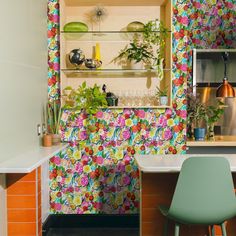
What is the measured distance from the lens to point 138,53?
4383 mm

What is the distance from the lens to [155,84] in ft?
15.3

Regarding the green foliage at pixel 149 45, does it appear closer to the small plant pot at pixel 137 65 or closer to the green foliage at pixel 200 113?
the small plant pot at pixel 137 65

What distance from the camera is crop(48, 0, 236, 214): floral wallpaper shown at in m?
4.37

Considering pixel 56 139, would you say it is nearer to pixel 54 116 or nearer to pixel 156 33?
pixel 54 116

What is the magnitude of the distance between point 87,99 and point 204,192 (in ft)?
6.58

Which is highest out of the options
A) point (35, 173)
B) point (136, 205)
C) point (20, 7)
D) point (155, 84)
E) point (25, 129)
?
point (20, 7)

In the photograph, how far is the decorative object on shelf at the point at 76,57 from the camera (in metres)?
4.35

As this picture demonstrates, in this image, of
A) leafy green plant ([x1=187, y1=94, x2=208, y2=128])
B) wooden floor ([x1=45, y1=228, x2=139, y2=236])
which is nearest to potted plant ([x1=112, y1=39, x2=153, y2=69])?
leafy green plant ([x1=187, y1=94, x2=208, y2=128])

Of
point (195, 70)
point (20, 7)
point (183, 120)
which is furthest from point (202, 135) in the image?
point (20, 7)

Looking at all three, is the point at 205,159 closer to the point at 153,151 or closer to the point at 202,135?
the point at 153,151

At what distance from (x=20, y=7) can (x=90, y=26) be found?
152 centimetres

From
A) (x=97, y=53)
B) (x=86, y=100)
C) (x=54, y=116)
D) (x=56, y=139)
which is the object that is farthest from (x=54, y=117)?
(x=97, y=53)

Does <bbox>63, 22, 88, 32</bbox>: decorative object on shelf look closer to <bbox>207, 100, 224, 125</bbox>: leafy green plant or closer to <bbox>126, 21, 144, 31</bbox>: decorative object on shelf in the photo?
<bbox>126, 21, 144, 31</bbox>: decorative object on shelf

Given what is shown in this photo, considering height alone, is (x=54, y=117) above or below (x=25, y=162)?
above
